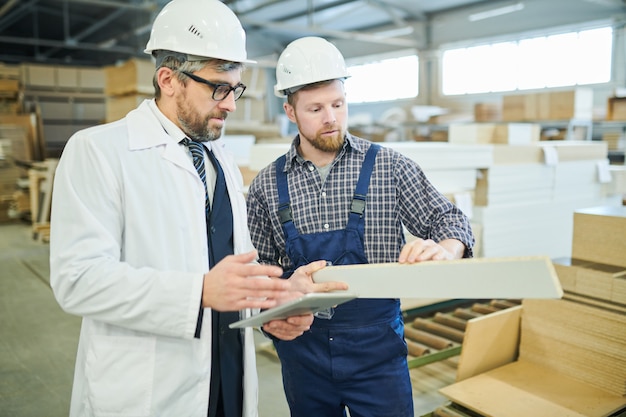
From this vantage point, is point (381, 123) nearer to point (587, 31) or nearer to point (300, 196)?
point (587, 31)

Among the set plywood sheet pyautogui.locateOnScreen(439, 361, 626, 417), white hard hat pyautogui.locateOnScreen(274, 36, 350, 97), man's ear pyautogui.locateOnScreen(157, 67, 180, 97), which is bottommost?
plywood sheet pyautogui.locateOnScreen(439, 361, 626, 417)

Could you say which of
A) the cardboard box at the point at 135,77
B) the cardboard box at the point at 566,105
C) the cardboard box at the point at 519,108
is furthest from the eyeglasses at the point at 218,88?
the cardboard box at the point at 519,108

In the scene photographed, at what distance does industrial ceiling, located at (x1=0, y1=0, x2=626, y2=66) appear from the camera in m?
11.2

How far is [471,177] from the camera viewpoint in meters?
4.74

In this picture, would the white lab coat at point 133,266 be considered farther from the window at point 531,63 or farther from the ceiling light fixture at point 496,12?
the ceiling light fixture at point 496,12

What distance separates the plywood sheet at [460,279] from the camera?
1.32m

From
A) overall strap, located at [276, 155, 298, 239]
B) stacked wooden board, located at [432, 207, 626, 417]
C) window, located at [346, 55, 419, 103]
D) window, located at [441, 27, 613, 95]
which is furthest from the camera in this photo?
window, located at [346, 55, 419, 103]

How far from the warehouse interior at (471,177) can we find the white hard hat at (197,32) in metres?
1.02

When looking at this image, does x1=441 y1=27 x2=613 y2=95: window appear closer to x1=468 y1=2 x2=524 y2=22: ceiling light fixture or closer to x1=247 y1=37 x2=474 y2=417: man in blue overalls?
x1=468 y1=2 x2=524 y2=22: ceiling light fixture

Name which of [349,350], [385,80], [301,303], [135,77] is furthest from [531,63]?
[301,303]

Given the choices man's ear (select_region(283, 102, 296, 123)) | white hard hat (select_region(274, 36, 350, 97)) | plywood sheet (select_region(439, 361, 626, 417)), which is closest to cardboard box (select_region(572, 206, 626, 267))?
plywood sheet (select_region(439, 361, 626, 417))

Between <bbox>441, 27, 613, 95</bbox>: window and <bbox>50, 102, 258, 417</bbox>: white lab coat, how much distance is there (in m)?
11.0

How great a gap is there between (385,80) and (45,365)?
12.9m

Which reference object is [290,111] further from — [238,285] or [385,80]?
[385,80]
